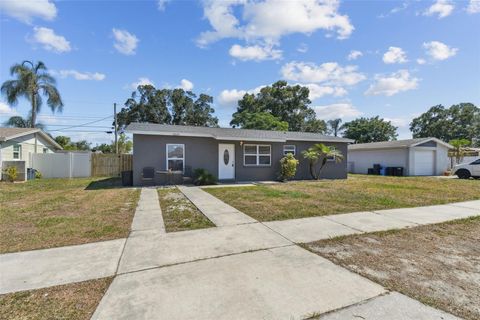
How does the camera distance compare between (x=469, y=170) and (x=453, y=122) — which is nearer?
(x=469, y=170)

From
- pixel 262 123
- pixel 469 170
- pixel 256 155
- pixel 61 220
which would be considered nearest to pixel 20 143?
pixel 61 220

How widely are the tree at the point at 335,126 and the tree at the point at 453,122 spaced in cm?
1466

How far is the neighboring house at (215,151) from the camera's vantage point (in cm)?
1163

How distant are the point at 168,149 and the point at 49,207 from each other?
229 inches

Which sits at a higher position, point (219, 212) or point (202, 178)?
point (202, 178)

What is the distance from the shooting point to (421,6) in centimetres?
850

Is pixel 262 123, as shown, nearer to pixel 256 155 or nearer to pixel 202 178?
pixel 256 155

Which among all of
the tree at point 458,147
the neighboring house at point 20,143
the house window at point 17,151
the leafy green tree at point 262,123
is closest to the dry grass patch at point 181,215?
the neighboring house at point 20,143

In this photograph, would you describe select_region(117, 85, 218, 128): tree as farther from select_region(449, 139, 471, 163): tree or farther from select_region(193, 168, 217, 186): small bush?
select_region(449, 139, 471, 163): tree

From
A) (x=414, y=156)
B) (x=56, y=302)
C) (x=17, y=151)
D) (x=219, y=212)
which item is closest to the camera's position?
(x=56, y=302)

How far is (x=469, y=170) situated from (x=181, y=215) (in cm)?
2011

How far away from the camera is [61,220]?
550cm

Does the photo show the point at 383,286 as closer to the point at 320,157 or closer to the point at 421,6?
the point at 421,6

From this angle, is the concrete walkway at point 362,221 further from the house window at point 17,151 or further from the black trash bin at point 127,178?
the house window at point 17,151
